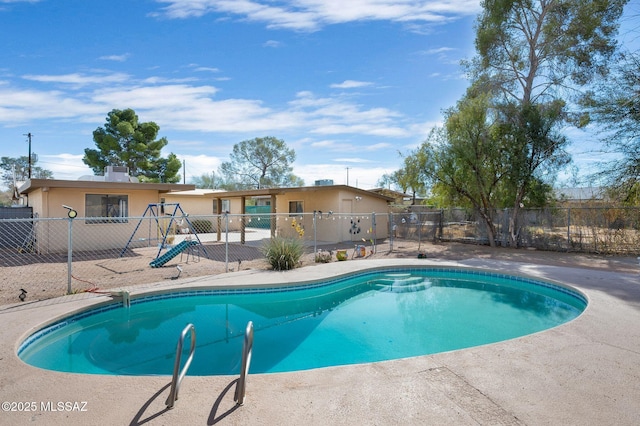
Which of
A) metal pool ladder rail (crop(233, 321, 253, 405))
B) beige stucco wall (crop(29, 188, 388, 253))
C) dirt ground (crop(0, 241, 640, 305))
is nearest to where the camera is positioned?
metal pool ladder rail (crop(233, 321, 253, 405))

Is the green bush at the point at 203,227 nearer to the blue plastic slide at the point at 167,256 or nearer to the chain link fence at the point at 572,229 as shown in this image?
the blue plastic slide at the point at 167,256

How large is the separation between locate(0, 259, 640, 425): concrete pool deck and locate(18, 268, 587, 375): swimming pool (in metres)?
1.02

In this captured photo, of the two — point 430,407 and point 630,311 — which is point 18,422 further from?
point 630,311

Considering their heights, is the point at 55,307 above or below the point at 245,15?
below

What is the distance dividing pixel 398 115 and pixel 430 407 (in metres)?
17.2

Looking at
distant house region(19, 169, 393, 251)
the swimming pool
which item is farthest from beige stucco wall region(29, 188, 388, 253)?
the swimming pool

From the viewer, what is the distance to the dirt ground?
714 centimetres

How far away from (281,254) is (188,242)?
10.4ft

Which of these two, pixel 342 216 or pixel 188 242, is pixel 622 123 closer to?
pixel 342 216

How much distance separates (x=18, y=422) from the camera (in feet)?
8.58

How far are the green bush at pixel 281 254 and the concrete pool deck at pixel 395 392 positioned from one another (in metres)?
5.42

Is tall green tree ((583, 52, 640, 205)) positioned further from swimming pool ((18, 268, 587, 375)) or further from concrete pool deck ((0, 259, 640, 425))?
concrete pool deck ((0, 259, 640, 425))

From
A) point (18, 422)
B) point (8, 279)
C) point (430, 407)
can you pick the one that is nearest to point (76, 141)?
point (8, 279)

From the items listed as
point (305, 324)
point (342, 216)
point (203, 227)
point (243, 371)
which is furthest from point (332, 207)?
point (243, 371)
